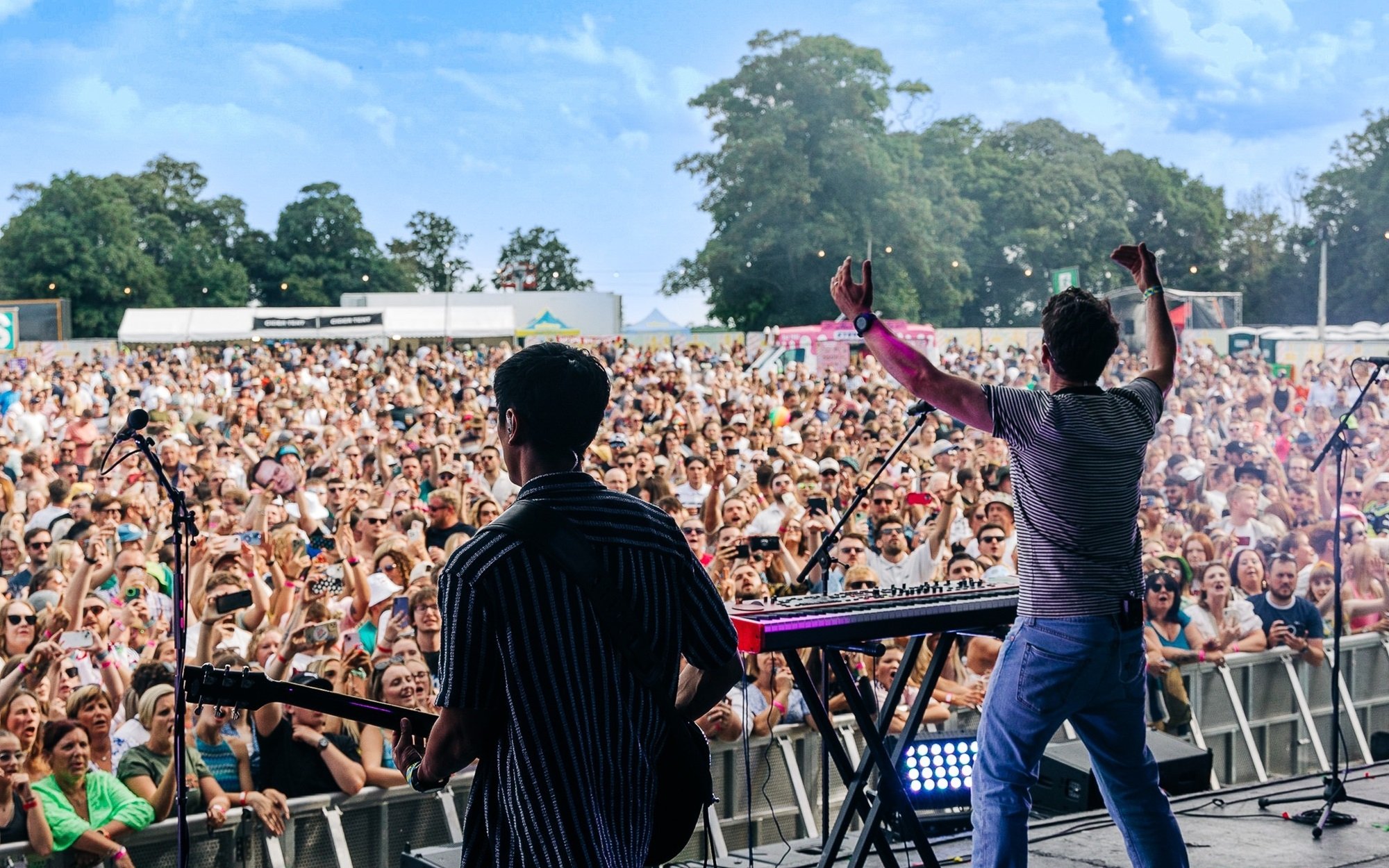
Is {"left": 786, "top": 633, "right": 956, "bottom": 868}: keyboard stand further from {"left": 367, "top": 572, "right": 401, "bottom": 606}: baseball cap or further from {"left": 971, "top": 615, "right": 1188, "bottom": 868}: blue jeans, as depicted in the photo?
{"left": 367, "top": 572, "right": 401, "bottom": 606}: baseball cap

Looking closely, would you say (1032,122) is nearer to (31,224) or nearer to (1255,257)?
(1255,257)

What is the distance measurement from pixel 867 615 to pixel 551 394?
4.98 feet

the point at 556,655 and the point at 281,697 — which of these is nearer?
the point at 556,655

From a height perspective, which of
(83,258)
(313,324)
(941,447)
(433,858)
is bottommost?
(433,858)

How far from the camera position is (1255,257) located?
2203 inches

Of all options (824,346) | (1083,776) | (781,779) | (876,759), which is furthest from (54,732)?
(824,346)

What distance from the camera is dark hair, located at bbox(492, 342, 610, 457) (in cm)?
206

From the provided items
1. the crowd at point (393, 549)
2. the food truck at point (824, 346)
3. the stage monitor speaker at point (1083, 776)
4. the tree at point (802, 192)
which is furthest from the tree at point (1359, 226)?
the stage monitor speaker at point (1083, 776)

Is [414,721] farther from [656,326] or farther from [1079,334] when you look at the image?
[656,326]

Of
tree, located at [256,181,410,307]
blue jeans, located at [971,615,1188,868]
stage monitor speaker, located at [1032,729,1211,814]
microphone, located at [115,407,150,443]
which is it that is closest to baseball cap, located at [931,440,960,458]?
stage monitor speaker, located at [1032,729,1211,814]

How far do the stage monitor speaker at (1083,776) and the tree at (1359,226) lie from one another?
4739cm

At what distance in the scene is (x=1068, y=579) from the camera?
9.93 feet

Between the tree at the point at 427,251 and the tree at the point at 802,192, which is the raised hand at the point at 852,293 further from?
the tree at the point at 427,251

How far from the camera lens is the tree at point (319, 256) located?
67.8 metres
